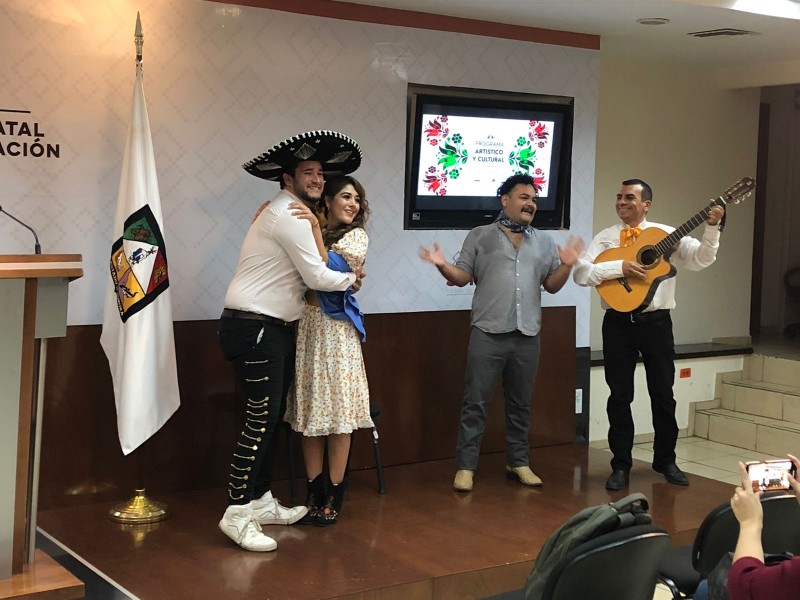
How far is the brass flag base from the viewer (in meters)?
4.71

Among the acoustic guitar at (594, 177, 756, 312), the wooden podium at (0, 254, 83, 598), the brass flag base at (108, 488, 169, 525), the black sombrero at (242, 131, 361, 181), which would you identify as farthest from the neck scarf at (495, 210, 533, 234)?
the wooden podium at (0, 254, 83, 598)

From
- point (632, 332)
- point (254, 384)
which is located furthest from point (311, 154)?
point (632, 332)

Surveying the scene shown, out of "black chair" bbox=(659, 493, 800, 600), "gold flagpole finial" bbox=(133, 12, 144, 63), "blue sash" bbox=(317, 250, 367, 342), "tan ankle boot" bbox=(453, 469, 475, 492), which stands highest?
"gold flagpole finial" bbox=(133, 12, 144, 63)

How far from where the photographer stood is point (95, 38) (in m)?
4.83

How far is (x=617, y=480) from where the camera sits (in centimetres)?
551

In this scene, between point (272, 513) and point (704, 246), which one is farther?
point (704, 246)

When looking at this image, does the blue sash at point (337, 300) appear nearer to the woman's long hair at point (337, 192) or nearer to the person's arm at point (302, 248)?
the woman's long hair at point (337, 192)

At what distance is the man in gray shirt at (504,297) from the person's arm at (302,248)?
3.40ft

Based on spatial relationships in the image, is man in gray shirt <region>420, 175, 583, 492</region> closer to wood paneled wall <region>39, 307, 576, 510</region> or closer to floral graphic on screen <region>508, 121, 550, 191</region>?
wood paneled wall <region>39, 307, 576, 510</region>

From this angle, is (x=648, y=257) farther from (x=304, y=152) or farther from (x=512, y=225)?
(x=304, y=152)

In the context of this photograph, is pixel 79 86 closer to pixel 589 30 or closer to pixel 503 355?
pixel 503 355

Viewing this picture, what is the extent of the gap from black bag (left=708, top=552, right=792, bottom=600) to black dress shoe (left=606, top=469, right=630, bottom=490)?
268cm

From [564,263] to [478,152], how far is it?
107cm

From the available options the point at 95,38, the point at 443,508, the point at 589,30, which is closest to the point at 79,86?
the point at 95,38
